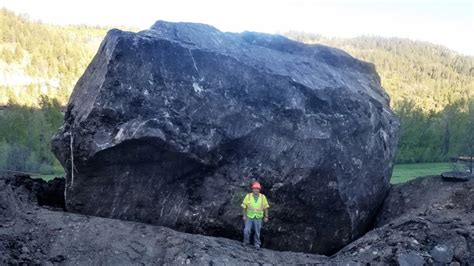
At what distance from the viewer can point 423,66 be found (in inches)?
5664

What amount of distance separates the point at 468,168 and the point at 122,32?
29234 mm

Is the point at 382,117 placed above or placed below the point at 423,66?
below

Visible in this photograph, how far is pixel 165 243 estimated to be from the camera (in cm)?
945

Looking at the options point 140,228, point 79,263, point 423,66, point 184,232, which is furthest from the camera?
point 423,66

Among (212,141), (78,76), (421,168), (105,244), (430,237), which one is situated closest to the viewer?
(105,244)

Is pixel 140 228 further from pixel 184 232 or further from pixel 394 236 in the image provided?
pixel 394 236

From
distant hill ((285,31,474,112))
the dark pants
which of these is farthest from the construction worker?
distant hill ((285,31,474,112))

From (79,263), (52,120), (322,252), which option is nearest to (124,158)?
(79,263)

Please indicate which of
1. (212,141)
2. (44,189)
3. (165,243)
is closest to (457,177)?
(212,141)

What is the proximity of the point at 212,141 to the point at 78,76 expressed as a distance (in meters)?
114

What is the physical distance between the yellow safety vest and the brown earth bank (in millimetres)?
708

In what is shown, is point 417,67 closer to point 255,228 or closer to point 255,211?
point 255,228

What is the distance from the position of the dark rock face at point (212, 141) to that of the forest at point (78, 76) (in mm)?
24053

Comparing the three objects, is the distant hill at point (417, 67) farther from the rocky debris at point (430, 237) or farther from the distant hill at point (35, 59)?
the rocky debris at point (430, 237)
